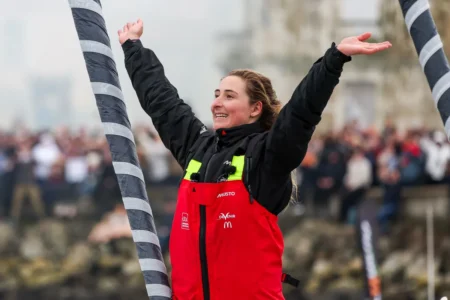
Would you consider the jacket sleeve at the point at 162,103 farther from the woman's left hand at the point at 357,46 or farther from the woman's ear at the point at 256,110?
the woman's left hand at the point at 357,46

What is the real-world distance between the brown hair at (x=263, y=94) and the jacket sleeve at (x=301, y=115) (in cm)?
32

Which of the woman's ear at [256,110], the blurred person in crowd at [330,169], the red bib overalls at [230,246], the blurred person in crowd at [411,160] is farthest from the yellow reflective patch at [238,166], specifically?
the blurred person in crowd at [330,169]

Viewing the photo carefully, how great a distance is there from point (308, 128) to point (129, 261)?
17.2m

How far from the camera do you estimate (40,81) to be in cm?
2594

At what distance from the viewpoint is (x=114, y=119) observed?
4973 mm

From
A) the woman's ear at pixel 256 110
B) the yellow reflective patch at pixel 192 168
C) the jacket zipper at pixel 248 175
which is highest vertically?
the woman's ear at pixel 256 110

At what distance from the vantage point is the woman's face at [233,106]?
492 centimetres

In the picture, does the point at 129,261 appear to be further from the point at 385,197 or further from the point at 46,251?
the point at 385,197

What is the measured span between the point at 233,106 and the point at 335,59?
64cm

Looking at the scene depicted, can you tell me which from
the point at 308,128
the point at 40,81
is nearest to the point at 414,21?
the point at 308,128

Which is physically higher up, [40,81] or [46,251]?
[40,81]

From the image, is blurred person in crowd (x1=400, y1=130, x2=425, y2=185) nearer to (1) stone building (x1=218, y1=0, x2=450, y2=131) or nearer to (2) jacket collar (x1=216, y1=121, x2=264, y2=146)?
(1) stone building (x1=218, y1=0, x2=450, y2=131)

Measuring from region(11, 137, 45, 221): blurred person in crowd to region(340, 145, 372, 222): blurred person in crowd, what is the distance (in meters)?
5.95

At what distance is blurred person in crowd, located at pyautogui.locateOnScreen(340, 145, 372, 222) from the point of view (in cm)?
1634
